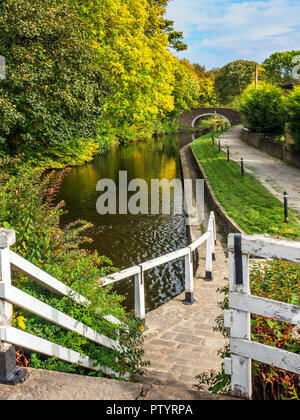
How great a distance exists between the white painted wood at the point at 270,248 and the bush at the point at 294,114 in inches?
733

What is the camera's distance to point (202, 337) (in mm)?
5434

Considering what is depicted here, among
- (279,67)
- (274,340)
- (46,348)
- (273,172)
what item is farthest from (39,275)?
(279,67)

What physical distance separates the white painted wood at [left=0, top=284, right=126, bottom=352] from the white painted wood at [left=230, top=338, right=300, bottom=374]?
4.42 ft

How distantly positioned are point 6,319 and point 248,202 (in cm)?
1245

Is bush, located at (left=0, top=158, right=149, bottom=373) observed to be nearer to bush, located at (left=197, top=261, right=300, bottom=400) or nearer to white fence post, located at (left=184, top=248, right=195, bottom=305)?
bush, located at (left=197, top=261, right=300, bottom=400)

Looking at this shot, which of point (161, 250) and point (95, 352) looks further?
point (161, 250)

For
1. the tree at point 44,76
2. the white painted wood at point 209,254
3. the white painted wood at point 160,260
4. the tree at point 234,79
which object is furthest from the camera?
the tree at point 234,79

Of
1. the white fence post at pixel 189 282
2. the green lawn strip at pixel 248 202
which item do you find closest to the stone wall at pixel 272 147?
the green lawn strip at pixel 248 202

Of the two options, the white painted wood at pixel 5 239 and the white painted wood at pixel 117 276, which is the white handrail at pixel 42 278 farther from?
the white painted wood at pixel 117 276

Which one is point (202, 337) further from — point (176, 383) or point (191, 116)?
point (191, 116)

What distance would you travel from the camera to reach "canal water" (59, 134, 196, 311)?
32.4ft

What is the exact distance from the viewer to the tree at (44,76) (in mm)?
11578
